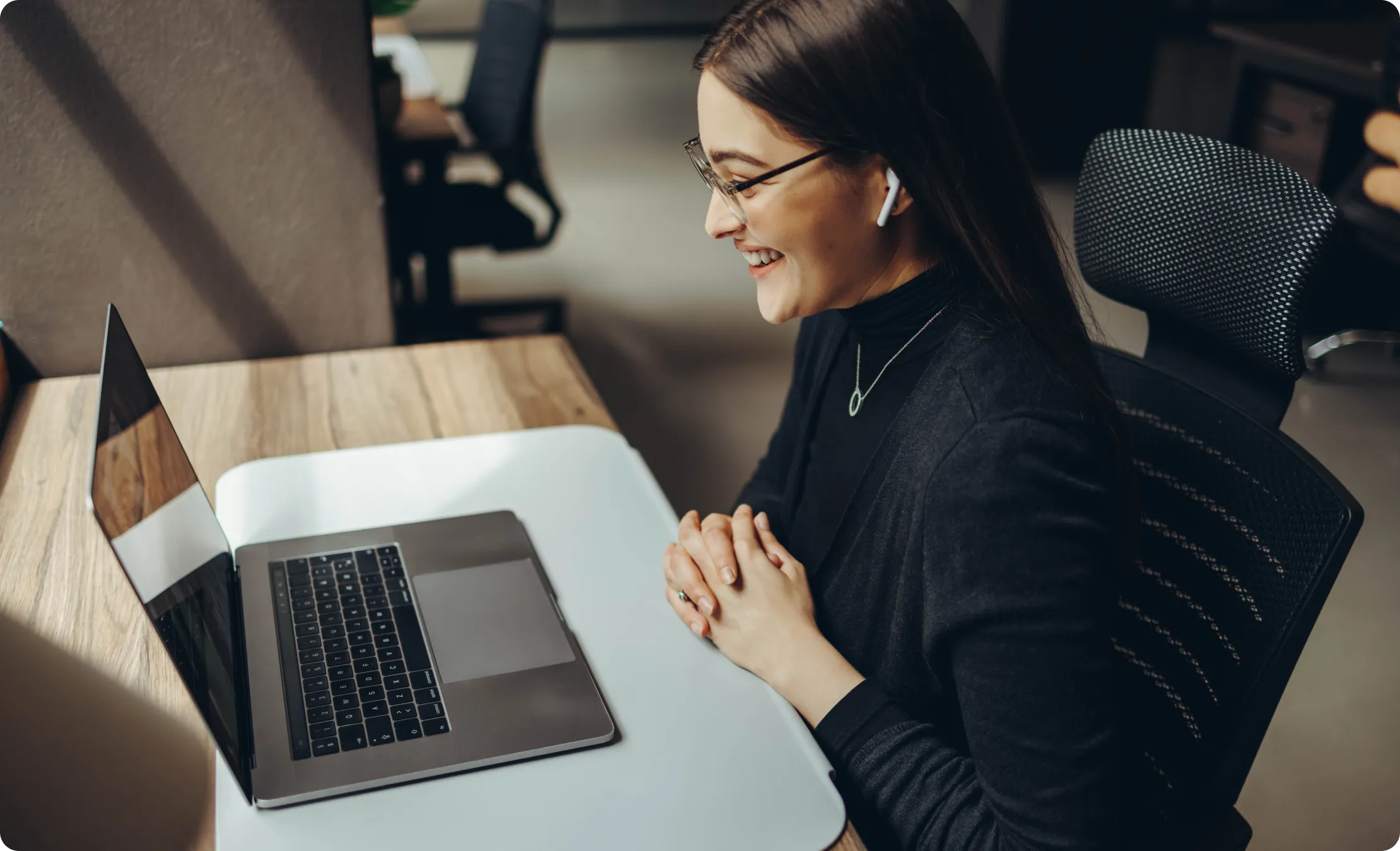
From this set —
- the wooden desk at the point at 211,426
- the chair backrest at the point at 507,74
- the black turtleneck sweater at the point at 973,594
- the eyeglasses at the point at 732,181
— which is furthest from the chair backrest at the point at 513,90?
the black turtleneck sweater at the point at 973,594

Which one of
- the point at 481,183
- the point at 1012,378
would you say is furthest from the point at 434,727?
the point at 481,183

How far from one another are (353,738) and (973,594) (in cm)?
50

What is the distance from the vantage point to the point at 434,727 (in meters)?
0.90

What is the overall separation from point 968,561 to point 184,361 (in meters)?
1.16

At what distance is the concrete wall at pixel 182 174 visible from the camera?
1338mm

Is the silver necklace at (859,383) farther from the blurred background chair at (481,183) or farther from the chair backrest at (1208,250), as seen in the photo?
the blurred background chair at (481,183)

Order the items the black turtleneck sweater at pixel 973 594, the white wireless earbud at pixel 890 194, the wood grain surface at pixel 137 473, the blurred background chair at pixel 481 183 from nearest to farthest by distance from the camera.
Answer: the wood grain surface at pixel 137 473
the black turtleneck sweater at pixel 973 594
the white wireless earbud at pixel 890 194
the blurred background chair at pixel 481 183

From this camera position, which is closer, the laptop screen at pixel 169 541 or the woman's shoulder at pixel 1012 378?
the laptop screen at pixel 169 541

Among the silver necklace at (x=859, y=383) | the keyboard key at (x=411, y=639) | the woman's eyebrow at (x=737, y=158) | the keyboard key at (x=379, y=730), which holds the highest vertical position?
the woman's eyebrow at (x=737, y=158)

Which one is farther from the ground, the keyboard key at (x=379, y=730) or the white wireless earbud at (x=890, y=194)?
the white wireless earbud at (x=890, y=194)

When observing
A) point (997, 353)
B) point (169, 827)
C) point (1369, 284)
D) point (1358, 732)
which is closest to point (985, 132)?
point (997, 353)

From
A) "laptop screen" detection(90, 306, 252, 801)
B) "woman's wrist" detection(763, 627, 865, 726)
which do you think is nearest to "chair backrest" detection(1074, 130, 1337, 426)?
"woman's wrist" detection(763, 627, 865, 726)

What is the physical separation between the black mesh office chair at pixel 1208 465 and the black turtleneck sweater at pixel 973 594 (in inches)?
3.3

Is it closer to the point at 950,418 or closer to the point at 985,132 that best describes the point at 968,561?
the point at 950,418
